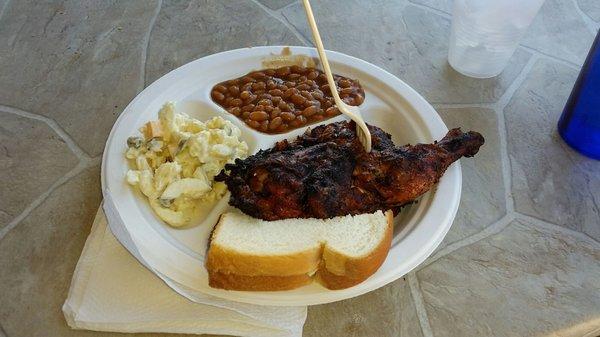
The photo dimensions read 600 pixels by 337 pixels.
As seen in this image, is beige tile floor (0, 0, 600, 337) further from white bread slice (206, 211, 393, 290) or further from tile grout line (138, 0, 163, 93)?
white bread slice (206, 211, 393, 290)

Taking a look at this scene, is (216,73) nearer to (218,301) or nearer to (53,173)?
(53,173)

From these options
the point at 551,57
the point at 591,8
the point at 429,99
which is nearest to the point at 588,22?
the point at 591,8

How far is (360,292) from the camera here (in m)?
1.26

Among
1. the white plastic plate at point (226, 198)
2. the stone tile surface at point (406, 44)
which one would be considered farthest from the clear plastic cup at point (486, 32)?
the white plastic plate at point (226, 198)

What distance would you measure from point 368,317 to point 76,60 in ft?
4.72

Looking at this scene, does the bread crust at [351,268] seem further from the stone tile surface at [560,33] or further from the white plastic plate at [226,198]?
the stone tile surface at [560,33]

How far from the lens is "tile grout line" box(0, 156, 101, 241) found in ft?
4.91

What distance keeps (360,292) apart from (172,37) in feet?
4.49

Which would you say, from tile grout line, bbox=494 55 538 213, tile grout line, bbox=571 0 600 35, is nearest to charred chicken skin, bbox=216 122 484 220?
tile grout line, bbox=494 55 538 213

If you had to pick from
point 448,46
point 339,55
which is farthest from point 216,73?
point 448,46

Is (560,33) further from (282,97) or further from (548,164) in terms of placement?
(282,97)

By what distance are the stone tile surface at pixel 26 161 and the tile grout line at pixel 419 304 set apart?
1.06 metres

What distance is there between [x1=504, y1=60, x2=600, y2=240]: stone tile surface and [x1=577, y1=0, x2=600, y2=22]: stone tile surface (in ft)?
1.70

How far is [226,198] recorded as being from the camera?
146cm
